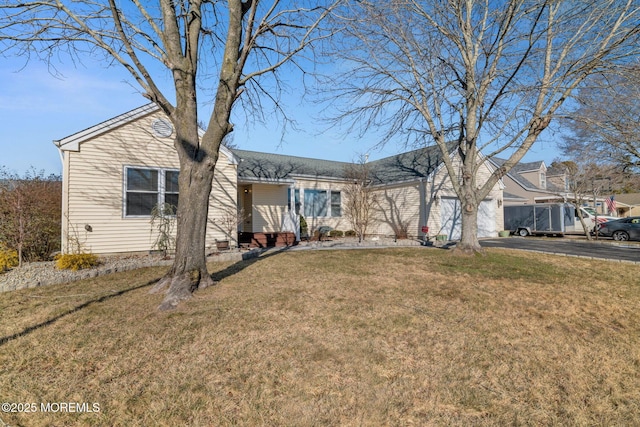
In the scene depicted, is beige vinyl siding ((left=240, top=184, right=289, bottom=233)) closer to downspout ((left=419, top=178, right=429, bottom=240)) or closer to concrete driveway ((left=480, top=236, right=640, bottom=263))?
downspout ((left=419, top=178, right=429, bottom=240))

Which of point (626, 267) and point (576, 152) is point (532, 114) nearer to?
point (626, 267)

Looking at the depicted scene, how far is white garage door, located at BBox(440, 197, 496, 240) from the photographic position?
16797 mm

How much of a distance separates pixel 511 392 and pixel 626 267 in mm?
8584

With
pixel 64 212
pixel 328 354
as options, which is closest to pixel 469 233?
pixel 328 354

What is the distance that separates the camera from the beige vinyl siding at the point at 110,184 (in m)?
9.45

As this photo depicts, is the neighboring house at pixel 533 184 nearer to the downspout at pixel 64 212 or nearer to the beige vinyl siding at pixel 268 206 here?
the beige vinyl siding at pixel 268 206

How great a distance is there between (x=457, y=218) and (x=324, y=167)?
7.84 meters

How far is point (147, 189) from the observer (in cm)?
1048

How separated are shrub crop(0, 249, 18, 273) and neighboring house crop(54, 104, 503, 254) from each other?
1.36 metres

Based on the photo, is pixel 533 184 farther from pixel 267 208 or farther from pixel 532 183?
pixel 267 208

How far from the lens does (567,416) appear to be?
8.09 feet

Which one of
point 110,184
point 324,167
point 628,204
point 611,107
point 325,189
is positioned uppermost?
point 611,107

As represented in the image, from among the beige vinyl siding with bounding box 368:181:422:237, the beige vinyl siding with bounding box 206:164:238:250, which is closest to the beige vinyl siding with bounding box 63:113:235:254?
the beige vinyl siding with bounding box 206:164:238:250

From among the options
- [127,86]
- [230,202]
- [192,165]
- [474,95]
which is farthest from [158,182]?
[474,95]
